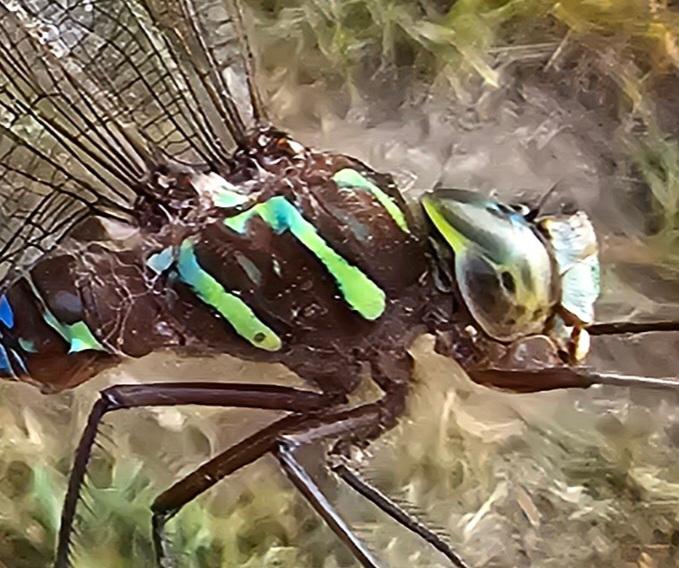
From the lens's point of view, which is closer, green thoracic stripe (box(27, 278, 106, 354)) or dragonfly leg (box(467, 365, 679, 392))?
dragonfly leg (box(467, 365, 679, 392))

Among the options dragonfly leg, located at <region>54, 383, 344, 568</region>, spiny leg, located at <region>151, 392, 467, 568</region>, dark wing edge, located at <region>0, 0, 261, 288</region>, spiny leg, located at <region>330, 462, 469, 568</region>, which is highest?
dark wing edge, located at <region>0, 0, 261, 288</region>

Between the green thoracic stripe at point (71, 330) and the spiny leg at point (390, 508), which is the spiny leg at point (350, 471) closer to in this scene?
the spiny leg at point (390, 508)

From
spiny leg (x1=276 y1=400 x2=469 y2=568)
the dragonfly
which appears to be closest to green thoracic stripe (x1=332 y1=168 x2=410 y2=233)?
the dragonfly

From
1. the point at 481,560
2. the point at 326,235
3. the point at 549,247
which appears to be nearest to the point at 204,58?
the point at 326,235

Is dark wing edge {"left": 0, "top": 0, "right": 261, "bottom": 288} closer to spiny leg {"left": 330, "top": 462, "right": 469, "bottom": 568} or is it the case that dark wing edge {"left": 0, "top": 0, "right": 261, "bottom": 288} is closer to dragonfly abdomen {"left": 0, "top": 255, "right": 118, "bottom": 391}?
dragonfly abdomen {"left": 0, "top": 255, "right": 118, "bottom": 391}

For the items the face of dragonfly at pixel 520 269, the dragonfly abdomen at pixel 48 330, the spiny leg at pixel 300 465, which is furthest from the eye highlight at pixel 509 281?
the dragonfly abdomen at pixel 48 330

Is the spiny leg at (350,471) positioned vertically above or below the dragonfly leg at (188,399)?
below

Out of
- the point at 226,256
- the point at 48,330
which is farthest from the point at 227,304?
the point at 48,330
